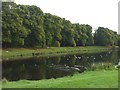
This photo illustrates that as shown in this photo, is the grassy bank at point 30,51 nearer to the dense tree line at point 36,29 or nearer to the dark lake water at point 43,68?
the dense tree line at point 36,29

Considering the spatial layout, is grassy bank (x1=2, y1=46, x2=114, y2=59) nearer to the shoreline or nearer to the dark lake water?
the shoreline

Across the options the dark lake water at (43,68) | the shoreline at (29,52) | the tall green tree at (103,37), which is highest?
the tall green tree at (103,37)

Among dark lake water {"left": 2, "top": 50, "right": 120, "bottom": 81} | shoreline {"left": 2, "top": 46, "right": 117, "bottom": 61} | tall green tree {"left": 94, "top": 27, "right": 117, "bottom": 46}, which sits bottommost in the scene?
dark lake water {"left": 2, "top": 50, "right": 120, "bottom": 81}

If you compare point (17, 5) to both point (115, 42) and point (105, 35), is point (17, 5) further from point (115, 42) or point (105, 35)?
point (115, 42)

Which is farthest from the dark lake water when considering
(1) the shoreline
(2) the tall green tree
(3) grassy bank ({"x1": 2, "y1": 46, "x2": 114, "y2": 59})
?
(2) the tall green tree

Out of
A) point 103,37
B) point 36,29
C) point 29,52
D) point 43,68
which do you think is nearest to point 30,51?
point 29,52

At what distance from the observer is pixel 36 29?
320ft

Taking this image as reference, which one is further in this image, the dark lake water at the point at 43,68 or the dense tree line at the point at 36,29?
the dense tree line at the point at 36,29

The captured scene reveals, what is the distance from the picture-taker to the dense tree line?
8715 cm

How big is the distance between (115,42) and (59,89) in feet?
491

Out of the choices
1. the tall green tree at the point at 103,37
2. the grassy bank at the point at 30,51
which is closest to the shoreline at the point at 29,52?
the grassy bank at the point at 30,51

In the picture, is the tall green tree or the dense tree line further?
the tall green tree

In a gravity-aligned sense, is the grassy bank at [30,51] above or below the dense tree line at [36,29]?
below

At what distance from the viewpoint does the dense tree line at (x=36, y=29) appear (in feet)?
286
